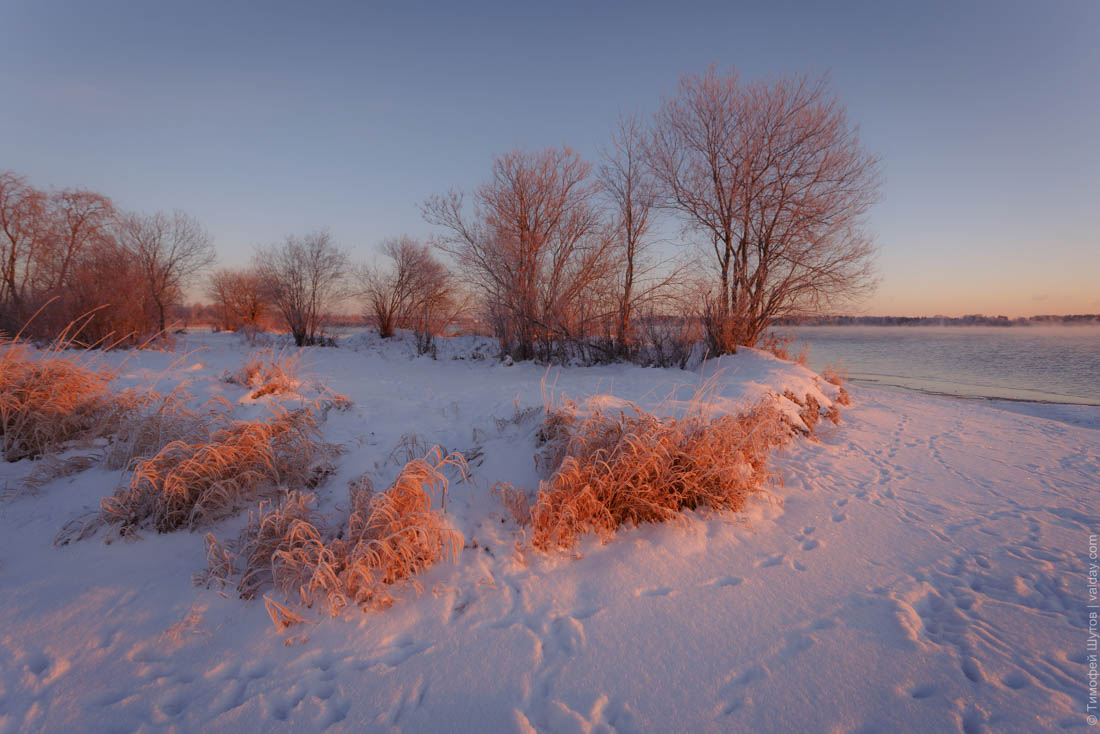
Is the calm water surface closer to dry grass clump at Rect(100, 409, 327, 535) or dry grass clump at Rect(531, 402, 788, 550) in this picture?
dry grass clump at Rect(531, 402, 788, 550)

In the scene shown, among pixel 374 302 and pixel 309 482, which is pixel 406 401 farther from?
pixel 374 302

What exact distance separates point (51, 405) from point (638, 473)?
539 centimetres

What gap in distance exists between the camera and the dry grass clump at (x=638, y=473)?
10.0 ft

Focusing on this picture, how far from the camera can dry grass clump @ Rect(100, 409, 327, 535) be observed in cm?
286

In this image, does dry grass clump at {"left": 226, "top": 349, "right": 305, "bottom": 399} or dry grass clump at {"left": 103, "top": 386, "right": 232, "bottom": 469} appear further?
dry grass clump at {"left": 226, "top": 349, "right": 305, "bottom": 399}

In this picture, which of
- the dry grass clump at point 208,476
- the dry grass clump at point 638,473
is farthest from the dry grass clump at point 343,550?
the dry grass clump at point 638,473

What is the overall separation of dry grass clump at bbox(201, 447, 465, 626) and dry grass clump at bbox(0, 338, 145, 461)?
97.9 inches

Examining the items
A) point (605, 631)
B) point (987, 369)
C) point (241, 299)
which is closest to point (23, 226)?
point (241, 299)

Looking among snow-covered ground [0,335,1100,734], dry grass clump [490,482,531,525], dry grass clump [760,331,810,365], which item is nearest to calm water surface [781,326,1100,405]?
dry grass clump [760,331,810,365]

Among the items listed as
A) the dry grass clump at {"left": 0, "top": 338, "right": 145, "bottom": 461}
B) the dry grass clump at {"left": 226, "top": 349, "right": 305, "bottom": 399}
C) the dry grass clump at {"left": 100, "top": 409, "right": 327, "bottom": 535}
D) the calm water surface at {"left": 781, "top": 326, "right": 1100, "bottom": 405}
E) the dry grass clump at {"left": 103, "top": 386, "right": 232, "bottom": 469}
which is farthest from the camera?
the calm water surface at {"left": 781, "top": 326, "right": 1100, "bottom": 405}

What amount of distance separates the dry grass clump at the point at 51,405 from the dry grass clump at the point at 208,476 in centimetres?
131

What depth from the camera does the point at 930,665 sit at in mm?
1975

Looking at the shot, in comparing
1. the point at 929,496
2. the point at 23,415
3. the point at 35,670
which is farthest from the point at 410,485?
the point at 929,496

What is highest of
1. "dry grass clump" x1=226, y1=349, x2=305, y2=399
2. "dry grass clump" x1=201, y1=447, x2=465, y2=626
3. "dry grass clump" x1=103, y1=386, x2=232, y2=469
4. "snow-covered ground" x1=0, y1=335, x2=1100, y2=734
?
"dry grass clump" x1=226, y1=349, x2=305, y2=399
